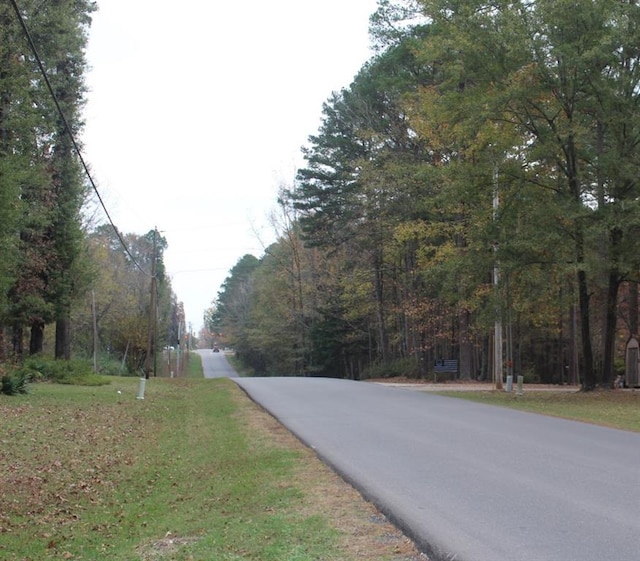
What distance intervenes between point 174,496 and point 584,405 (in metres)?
14.1

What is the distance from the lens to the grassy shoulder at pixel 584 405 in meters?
16.3

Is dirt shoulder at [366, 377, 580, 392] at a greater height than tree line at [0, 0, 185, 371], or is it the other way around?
tree line at [0, 0, 185, 371]

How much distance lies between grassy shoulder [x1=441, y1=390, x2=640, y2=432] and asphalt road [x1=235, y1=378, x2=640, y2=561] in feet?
3.76

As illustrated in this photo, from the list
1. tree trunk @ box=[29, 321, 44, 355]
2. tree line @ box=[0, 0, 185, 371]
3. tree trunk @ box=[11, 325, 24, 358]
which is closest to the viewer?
tree line @ box=[0, 0, 185, 371]

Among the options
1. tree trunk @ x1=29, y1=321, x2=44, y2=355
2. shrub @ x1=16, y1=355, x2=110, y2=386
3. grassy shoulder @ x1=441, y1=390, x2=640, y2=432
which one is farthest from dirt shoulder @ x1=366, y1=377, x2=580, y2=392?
tree trunk @ x1=29, y1=321, x2=44, y2=355

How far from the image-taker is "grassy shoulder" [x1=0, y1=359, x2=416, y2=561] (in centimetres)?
658

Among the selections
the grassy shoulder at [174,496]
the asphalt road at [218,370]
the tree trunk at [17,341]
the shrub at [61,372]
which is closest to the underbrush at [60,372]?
the shrub at [61,372]

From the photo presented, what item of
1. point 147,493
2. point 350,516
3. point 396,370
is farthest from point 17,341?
point 350,516

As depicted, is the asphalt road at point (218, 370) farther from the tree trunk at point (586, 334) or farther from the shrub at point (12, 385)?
the tree trunk at point (586, 334)

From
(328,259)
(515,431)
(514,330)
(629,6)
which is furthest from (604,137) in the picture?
(328,259)

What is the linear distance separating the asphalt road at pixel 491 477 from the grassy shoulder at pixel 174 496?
470 mm

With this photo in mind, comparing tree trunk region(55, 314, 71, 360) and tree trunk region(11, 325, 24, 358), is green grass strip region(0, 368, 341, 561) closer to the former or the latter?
tree trunk region(55, 314, 71, 360)

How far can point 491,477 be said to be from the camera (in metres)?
8.90

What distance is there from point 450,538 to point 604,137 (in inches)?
862
